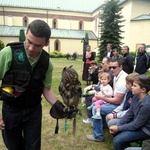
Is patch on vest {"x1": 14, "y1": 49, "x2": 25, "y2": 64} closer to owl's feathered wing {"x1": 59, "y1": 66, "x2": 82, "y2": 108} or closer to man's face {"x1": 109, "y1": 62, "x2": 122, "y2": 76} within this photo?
owl's feathered wing {"x1": 59, "y1": 66, "x2": 82, "y2": 108}

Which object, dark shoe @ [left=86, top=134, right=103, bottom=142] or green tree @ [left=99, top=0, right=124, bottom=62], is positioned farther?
green tree @ [left=99, top=0, right=124, bottom=62]

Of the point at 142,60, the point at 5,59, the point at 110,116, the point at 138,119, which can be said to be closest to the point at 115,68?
the point at 110,116

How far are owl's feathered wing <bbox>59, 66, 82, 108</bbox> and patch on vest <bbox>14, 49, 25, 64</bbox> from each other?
0.54 metres

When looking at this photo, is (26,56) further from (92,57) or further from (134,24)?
(134,24)

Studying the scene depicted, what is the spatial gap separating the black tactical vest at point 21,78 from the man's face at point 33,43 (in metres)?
0.08

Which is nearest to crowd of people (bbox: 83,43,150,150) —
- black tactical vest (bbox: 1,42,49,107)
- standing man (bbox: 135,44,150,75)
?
black tactical vest (bbox: 1,42,49,107)

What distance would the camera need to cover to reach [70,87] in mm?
2018

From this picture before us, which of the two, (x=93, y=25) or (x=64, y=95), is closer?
(x=64, y=95)

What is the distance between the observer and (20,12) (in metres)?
36.8

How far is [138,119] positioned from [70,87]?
3.61 ft

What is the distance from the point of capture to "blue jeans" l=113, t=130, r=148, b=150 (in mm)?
2510

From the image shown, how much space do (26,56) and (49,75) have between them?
0.35m

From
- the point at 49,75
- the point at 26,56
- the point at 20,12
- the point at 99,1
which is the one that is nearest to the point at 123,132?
the point at 49,75

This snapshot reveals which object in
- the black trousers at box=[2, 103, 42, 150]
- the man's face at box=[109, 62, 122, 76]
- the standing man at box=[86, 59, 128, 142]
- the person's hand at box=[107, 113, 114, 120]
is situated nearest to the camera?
the black trousers at box=[2, 103, 42, 150]
